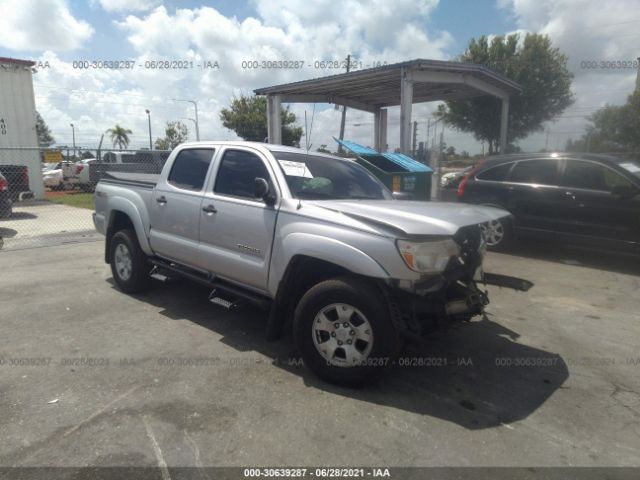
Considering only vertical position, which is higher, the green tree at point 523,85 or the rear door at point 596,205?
the green tree at point 523,85

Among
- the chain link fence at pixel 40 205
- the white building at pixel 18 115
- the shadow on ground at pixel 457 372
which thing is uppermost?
the white building at pixel 18 115

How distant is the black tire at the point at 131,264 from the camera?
5.19 m

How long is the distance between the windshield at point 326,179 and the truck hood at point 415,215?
11.5 inches

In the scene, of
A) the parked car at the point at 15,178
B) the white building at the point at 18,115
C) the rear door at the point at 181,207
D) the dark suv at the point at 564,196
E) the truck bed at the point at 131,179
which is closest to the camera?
the rear door at the point at 181,207

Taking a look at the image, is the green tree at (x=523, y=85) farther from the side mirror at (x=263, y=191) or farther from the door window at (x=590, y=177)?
the side mirror at (x=263, y=191)

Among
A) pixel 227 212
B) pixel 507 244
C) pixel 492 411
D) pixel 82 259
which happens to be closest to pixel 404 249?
pixel 492 411

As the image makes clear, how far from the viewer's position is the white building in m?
15.1

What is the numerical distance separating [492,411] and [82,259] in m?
6.84

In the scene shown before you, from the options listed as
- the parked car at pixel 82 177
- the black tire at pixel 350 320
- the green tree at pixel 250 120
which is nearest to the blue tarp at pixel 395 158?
the black tire at pixel 350 320

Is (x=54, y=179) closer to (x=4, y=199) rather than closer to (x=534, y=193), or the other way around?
(x=4, y=199)

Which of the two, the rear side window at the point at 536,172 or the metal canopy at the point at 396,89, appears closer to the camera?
the rear side window at the point at 536,172

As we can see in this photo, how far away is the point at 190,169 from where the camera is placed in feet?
15.4

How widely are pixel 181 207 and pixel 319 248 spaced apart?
198 centimetres

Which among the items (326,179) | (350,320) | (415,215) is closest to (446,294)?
(415,215)
